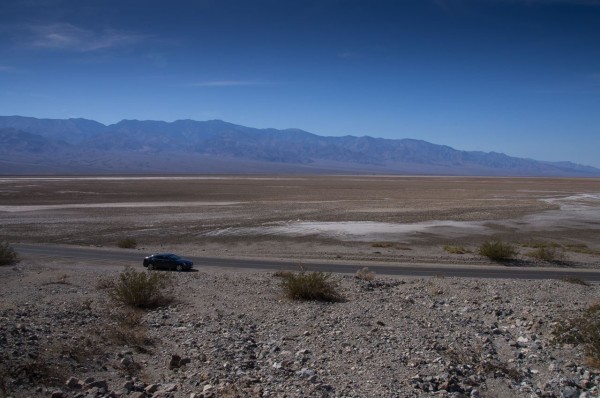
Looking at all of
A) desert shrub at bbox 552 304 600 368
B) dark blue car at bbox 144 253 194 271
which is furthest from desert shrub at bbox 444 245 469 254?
desert shrub at bbox 552 304 600 368

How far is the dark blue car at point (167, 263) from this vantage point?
26.9 metres

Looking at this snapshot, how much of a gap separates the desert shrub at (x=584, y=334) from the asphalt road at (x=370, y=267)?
1301cm

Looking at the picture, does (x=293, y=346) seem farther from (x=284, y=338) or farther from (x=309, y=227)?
(x=309, y=227)

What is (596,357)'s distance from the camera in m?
11.3

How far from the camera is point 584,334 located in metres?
12.2

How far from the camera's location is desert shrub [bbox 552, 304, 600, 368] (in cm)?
1147

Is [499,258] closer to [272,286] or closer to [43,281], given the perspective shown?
[272,286]

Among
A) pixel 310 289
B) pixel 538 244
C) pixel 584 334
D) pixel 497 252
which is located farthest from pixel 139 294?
pixel 538 244

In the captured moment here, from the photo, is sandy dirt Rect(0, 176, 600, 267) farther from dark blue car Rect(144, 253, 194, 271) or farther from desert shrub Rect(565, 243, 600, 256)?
dark blue car Rect(144, 253, 194, 271)

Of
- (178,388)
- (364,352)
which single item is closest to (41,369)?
(178,388)

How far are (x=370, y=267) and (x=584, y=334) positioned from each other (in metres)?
17.2

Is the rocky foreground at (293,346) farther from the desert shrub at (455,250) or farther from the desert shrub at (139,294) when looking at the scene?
the desert shrub at (455,250)

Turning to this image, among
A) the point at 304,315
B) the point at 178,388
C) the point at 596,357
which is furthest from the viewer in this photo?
the point at 304,315

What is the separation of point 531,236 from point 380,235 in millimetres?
13209
